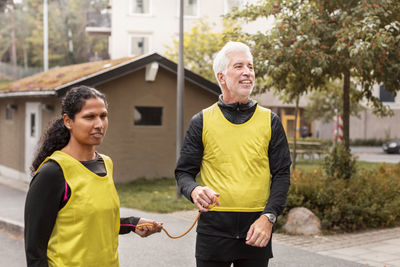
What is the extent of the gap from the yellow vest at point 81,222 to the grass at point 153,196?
26.7 ft

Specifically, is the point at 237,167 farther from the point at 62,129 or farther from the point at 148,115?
the point at 148,115

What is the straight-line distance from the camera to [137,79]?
51.1ft

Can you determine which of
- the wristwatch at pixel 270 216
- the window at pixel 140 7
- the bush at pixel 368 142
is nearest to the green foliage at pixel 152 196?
the wristwatch at pixel 270 216

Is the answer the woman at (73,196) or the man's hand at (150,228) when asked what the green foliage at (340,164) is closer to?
the man's hand at (150,228)

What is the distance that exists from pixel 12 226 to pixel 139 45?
86.6 ft

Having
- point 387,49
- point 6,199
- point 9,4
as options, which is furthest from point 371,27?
point 9,4

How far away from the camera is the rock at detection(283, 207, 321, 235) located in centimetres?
859

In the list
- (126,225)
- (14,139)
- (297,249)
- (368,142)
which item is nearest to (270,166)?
(126,225)

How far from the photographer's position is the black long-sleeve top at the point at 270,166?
297 centimetres

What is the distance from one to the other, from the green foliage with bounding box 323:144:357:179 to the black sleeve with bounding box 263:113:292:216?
7874 mm

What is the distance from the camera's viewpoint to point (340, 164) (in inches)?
420

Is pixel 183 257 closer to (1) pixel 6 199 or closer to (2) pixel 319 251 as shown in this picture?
(2) pixel 319 251

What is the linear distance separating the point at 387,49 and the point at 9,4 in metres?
71.6

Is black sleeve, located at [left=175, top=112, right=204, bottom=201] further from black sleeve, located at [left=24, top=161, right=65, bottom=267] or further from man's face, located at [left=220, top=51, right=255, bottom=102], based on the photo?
black sleeve, located at [left=24, top=161, right=65, bottom=267]
